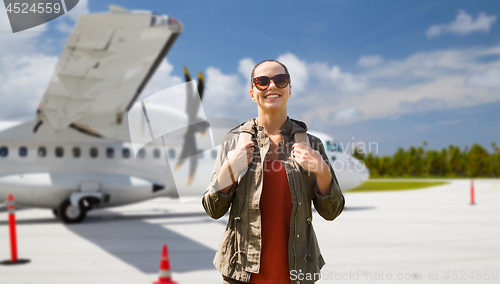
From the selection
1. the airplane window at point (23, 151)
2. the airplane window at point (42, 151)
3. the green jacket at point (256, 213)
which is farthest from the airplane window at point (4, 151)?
the green jacket at point (256, 213)

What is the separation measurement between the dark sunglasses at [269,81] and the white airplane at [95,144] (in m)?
4.74

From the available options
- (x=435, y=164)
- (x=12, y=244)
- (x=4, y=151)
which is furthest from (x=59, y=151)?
(x=435, y=164)

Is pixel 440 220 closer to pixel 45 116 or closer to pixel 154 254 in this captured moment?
pixel 154 254

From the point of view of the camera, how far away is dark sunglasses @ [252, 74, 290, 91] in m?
1.80

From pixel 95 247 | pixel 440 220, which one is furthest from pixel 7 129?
pixel 440 220

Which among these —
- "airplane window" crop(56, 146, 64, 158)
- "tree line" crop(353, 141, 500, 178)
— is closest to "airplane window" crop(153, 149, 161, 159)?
"airplane window" crop(56, 146, 64, 158)

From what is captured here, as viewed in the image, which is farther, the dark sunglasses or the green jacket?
the dark sunglasses

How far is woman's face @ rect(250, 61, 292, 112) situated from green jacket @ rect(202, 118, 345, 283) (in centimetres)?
15

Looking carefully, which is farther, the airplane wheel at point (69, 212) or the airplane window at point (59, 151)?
the airplane window at point (59, 151)

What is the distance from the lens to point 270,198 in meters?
1.74

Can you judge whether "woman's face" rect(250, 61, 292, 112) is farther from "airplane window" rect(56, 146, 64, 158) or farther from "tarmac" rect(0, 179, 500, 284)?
"airplane window" rect(56, 146, 64, 158)

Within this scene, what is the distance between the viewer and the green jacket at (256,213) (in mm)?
1693

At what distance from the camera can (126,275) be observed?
512cm

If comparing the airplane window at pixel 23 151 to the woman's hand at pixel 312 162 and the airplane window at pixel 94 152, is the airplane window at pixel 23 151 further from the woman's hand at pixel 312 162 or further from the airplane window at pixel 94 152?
the woman's hand at pixel 312 162
